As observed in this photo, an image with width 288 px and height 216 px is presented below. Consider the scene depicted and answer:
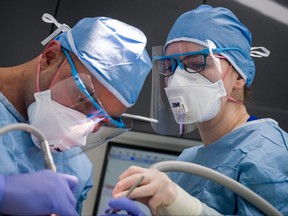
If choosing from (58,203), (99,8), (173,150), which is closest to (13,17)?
(99,8)

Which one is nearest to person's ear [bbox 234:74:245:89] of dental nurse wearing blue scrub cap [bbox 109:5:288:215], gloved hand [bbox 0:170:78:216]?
dental nurse wearing blue scrub cap [bbox 109:5:288:215]

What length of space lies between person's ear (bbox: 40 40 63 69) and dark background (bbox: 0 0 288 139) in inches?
36.9

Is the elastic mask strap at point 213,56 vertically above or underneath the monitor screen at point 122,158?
above

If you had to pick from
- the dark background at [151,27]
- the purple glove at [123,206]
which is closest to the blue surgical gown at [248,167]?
the purple glove at [123,206]

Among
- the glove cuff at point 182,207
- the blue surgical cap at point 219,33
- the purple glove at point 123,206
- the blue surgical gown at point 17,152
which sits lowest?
the blue surgical gown at point 17,152

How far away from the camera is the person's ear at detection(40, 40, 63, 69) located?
107 cm

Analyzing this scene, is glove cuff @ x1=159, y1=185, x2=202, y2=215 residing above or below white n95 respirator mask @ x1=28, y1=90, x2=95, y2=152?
below

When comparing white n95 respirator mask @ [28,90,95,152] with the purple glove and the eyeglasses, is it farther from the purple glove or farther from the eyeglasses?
the eyeglasses

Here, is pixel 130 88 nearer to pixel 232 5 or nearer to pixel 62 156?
pixel 62 156

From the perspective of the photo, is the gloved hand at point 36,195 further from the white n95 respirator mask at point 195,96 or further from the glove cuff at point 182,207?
the white n95 respirator mask at point 195,96

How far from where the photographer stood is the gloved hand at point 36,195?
78 cm

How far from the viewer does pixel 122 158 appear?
7.05 ft

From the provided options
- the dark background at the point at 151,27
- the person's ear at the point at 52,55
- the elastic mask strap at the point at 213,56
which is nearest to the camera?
the person's ear at the point at 52,55

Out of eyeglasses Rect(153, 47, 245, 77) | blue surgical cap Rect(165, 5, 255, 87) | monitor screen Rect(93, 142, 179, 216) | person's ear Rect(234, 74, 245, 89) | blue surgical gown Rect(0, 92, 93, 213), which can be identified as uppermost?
blue surgical cap Rect(165, 5, 255, 87)
